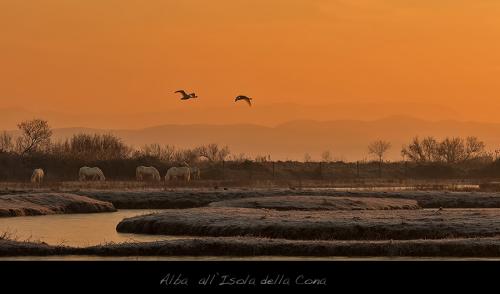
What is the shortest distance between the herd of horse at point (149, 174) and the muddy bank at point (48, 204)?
98.1 ft

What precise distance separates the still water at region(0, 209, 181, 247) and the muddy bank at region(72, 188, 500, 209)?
8036 millimetres

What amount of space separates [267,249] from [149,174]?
209 ft

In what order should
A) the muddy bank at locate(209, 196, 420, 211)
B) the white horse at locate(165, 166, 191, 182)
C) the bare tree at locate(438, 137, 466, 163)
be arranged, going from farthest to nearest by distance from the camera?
the bare tree at locate(438, 137, 466, 163), the white horse at locate(165, 166, 191, 182), the muddy bank at locate(209, 196, 420, 211)

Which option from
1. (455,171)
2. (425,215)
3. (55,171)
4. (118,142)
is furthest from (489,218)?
(118,142)

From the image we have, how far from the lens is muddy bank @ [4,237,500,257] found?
37.8m

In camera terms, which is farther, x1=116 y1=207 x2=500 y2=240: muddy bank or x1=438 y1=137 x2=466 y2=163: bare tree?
x1=438 y1=137 x2=466 y2=163: bare tree

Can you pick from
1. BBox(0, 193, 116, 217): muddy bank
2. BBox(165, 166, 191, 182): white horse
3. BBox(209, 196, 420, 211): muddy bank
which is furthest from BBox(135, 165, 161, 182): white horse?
BBox(209, 196, 420, 211): muddy bank

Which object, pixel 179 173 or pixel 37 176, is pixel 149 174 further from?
pixel 37 176

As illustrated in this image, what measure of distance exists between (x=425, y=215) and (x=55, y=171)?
6025 centimetres

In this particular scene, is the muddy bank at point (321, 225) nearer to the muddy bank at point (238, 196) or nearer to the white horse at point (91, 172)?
the muddy bank at point (238, 196)

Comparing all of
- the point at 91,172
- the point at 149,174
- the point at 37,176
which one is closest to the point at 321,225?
the point at 37,176

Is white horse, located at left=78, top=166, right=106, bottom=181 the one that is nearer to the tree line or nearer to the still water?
the tree line

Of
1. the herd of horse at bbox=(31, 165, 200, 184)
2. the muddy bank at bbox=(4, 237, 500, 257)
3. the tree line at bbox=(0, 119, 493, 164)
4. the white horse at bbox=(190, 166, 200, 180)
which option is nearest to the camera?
the muddy bank at bbox=(4, 237, 500, 257)

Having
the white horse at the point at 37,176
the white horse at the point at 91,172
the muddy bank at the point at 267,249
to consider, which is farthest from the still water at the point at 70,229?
the white horse at the point at 91,172
